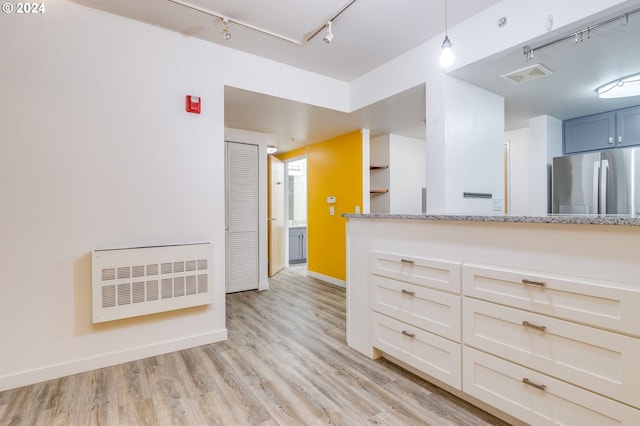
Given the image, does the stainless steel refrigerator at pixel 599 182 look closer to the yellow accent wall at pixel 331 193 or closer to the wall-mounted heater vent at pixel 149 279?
the yellow accent wall at pixel 331 193

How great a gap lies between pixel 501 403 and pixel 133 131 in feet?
9.40

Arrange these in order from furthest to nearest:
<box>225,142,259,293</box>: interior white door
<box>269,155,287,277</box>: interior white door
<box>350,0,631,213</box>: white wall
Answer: <box>269,155,287,277</box>: interior white door, <box>225,142,259,293</box>: interior white door, <box>350,0,631,213</box>: white wall

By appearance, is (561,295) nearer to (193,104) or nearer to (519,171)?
(193,104)

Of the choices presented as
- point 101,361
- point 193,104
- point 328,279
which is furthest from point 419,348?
point 328,279

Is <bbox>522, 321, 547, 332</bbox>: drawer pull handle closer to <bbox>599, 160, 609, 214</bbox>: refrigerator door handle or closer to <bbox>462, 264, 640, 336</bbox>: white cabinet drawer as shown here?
<bbox>462, 264, 640, 336</bbox>: white cabinet drawer

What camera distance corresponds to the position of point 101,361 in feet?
7.25

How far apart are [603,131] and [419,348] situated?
3884mm

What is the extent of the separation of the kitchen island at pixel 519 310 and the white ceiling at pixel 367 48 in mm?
1583

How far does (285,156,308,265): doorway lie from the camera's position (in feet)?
21.2

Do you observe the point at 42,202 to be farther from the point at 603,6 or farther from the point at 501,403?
the point at 603,6

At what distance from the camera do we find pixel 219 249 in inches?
105

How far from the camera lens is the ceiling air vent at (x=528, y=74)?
8.69ft

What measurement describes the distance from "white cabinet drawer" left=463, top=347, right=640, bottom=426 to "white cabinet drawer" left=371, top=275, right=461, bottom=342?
159 mm

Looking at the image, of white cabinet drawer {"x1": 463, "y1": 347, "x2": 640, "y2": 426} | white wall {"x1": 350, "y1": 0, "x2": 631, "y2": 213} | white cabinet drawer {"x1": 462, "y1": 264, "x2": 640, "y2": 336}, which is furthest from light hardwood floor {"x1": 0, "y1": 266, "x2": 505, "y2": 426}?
white wall {"x1": 350, "y1": 0, "x2": 631, "y2": 213}
